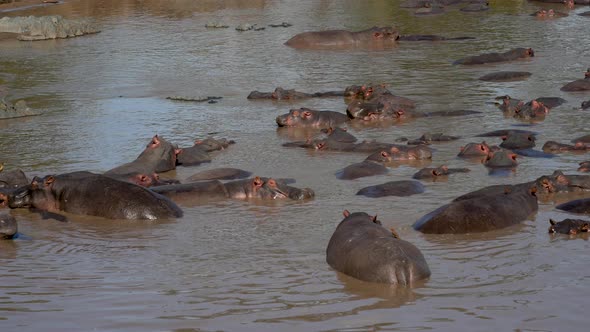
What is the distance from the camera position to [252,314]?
22.6ft

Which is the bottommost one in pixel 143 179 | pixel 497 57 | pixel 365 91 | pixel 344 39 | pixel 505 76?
pixel 143 179

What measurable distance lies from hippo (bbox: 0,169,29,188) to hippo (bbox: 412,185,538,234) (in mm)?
4319

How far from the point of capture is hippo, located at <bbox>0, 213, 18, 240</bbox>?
29.9ft

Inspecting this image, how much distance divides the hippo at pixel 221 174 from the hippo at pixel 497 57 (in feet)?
27.5

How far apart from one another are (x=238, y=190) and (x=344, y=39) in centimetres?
1243

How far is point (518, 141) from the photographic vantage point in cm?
1225

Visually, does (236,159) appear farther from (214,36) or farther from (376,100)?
(214,36)

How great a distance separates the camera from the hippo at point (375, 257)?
290 inches

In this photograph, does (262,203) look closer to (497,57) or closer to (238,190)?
(238,190)

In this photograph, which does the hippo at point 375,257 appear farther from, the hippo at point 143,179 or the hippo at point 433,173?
the hippo at point 143,179

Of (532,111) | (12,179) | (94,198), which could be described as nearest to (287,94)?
(532,111)

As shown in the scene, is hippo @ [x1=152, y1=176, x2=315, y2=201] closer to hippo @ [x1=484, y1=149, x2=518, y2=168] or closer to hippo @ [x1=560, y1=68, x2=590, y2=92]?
hippo @ [x1=484, y1=149, x2=518, y2=168]

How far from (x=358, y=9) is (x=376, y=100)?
555 inches

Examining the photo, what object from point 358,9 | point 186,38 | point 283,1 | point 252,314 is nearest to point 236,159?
point 252,314
